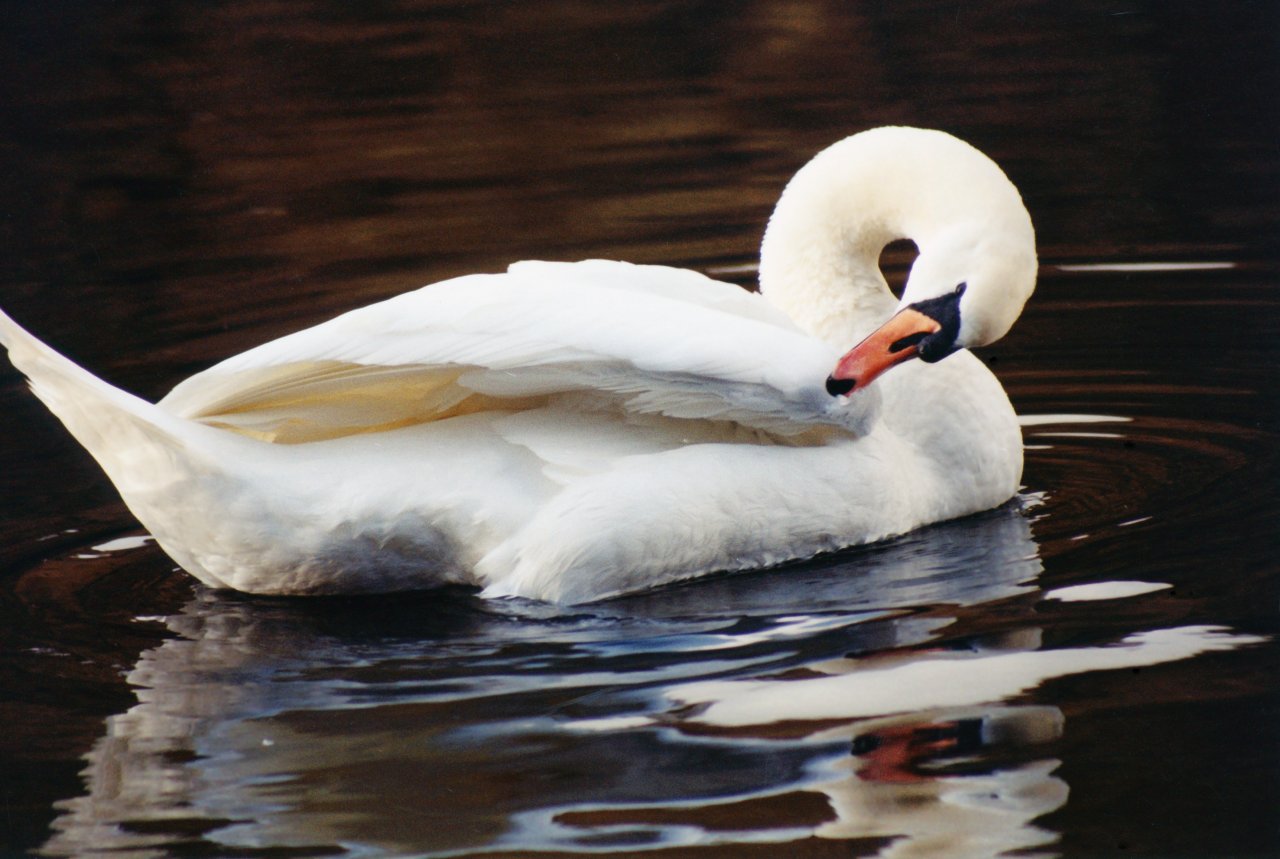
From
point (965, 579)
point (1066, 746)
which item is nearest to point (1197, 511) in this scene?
point (965, 579)

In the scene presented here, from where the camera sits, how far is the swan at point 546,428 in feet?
16.7

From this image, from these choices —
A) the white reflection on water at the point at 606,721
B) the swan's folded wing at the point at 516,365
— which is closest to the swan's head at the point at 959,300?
the swan's folded wing at the point at 516,365

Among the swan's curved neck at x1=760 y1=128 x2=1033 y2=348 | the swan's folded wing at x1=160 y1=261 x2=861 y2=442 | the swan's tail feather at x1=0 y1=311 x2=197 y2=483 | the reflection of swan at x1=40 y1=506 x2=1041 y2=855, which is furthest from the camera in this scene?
the swan's curved neck at x1=760 y1=128 x2=1033 y2=348

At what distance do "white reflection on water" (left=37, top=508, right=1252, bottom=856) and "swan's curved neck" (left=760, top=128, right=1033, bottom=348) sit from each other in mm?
840

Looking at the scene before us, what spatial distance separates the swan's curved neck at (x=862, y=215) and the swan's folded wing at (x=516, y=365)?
57cm

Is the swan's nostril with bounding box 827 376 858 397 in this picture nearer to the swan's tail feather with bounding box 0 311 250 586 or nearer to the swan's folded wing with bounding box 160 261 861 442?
the swan's folded wing with bounding box 160 261 861 442

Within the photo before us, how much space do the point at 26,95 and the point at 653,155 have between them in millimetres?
4825

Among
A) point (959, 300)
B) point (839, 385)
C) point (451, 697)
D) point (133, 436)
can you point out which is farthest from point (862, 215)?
point (133, 436)

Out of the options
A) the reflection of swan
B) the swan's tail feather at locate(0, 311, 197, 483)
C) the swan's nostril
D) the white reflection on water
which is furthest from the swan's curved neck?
the swan's tail feather at locate(0, 311, 197, 483)

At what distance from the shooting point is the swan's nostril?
5.23 m

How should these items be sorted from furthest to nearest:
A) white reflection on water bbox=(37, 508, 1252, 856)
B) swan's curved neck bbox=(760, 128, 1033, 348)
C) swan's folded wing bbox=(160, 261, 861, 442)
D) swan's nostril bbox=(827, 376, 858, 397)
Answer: swan's curved neck bbox=(760, 128, 1033, 348)
swan's nostril bbox=(827, 376, 858, 397)
swan's folded wing bbox=(160, 261, 861, 442)
white reflection on water bbox=(37, 508, 1252, 856)

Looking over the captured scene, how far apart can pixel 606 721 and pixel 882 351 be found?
1362 mm

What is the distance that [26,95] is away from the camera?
1338 cm

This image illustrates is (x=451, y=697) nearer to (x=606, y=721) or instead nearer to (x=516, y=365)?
(x=606, y=721)
